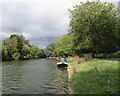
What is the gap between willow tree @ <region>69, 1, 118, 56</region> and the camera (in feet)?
76.3

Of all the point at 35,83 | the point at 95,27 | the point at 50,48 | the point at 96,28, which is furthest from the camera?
the point at 50,48

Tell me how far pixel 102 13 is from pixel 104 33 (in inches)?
161

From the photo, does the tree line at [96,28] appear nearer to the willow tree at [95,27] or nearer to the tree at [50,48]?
the willow tree at [95,27]

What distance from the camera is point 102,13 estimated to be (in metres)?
23.5

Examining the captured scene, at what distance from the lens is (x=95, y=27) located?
77.2 ft

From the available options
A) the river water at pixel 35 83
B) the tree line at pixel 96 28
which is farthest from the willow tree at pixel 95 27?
the river water at pixel 35 83

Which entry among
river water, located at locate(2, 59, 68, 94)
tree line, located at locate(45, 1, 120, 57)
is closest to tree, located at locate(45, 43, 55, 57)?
tree line, located at locate(45, 1, 120, 57)

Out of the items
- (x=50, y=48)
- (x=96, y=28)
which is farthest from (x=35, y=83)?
(x=50, y=48)

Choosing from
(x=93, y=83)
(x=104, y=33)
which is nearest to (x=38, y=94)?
(x=93, y=83)

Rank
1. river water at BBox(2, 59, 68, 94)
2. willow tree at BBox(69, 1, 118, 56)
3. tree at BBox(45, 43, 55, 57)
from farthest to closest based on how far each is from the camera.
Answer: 1. tree at BBox(45, 43, 55, 57)
2. willow tree at BBox(69, 1, 118, 56)
3. river water at BBox(2, 59, 68, 94)

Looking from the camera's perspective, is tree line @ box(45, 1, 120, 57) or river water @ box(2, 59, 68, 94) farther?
tree line @ box(45, 1, 120, 57)

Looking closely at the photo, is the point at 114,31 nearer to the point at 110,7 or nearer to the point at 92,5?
the point at 110,7

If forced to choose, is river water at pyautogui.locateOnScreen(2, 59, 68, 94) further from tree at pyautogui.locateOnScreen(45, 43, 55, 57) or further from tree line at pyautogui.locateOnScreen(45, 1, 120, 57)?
tree at pyautogui.locateOnScreen(45, 43, 55, 57)

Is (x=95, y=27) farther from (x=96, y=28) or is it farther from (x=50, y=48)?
(x=50, y=48)
